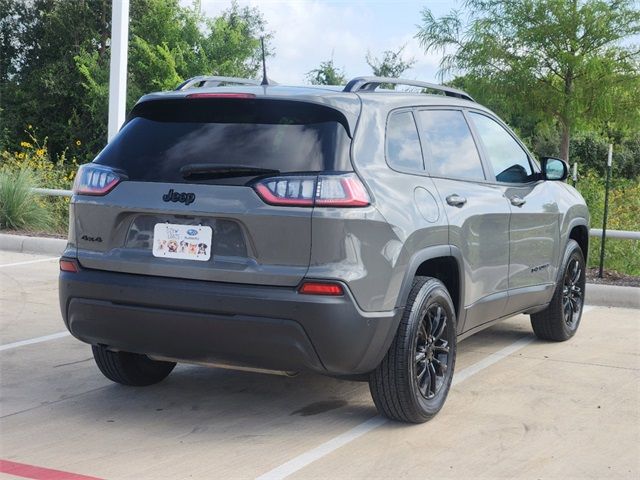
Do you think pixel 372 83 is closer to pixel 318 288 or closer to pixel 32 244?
pixel 318 288

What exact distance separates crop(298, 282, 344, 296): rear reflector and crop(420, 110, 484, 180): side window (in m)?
1.19

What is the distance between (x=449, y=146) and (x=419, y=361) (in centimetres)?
137

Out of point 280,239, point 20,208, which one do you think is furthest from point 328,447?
point 20,208

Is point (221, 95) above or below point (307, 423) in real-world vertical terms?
above

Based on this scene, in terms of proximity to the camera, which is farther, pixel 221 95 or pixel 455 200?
pixel 455 200

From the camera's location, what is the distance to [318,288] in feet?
14.1

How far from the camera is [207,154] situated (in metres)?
4.60

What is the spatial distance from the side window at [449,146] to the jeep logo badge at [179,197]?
4.63ft

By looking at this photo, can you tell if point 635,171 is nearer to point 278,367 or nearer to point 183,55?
point 183,55

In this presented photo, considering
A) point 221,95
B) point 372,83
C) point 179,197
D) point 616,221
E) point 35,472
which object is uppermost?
point 372,83

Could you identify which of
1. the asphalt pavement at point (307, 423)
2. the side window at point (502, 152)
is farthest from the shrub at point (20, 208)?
the side window at point (502, 152)

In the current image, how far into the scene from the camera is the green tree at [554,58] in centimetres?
1902

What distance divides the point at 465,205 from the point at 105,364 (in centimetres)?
231

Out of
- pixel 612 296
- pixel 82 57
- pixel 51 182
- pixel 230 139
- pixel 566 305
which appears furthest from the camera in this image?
pixel 82 57
